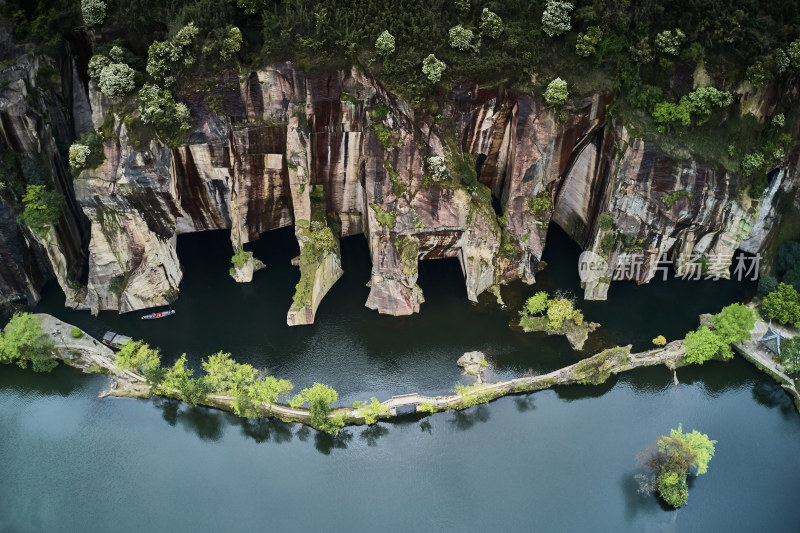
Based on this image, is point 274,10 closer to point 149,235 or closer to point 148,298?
point 149,235

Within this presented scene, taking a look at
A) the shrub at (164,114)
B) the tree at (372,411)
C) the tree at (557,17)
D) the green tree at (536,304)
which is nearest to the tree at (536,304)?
the green tree at (536,304)

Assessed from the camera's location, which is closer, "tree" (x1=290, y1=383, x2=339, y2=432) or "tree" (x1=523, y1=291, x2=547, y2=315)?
"tree" (x1=290, y1=383, x2=339, y2=432)

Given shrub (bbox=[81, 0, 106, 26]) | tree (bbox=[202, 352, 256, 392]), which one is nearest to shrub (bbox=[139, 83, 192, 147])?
shrub (bbox=[81, 0, 106, 26])

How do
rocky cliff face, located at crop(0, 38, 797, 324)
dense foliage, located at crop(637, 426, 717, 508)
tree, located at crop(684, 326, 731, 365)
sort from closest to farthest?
dense foliage, located at crop(637, 426, 717, 508) < tree, located at crop(684, 326, 731, 365) < rocky cliff face, located at crop(0, 38, 797, 324)

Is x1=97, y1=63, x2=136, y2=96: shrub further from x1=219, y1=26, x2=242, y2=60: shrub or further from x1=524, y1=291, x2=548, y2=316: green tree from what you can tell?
x1=524, y1=291, x2=548, y2=316: green tree

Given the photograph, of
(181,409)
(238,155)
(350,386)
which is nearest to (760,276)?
(350,386)

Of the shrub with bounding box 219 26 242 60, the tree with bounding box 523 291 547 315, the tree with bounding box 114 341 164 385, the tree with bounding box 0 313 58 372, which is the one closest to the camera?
the tree with bounding box 114 341 164 385

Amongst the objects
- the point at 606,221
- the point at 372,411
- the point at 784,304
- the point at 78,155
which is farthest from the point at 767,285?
the point at 78,155
